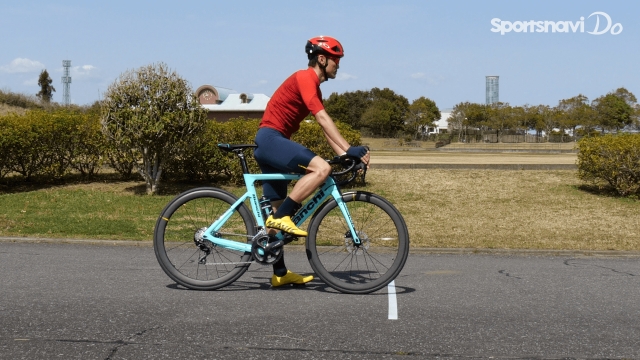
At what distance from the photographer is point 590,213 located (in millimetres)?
14578

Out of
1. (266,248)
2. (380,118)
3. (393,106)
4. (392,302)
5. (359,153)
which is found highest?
(393,106)

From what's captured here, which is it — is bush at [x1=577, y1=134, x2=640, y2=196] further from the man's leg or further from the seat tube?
the man's leg

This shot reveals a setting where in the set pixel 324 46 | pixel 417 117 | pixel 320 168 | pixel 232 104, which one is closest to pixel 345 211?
pixel 320 168

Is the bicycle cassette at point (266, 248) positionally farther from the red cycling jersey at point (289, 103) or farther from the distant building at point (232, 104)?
the distant building at point (232, 104)

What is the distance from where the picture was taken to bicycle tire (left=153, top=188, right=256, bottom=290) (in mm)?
6137

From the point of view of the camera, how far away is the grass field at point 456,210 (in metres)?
11.1

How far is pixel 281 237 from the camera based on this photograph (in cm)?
602

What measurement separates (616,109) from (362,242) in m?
90.5

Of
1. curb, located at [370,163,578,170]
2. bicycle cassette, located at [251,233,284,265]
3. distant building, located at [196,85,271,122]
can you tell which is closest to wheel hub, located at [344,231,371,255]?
bicycle cassette, located at [251,233,284,265]

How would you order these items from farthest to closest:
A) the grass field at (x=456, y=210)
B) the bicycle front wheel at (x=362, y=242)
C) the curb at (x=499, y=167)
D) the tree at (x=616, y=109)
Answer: the tree at (x=616, y=109) → the curb at (x=499, y=167) → the grass field at (x=456, y=210) → the bicycle front wheel at (x=362, y=242)

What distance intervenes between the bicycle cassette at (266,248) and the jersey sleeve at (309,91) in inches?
41.2

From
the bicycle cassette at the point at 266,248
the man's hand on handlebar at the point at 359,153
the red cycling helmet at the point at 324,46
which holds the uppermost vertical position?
the red cycling helmet at the point at 324,46

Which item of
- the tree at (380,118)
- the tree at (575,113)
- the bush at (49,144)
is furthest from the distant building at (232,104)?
the bush at (49,144)

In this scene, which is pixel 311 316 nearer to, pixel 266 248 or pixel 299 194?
pixel 266 248
